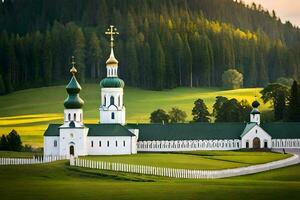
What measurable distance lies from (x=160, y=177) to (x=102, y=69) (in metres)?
107

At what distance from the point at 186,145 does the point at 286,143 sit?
44.3 ft

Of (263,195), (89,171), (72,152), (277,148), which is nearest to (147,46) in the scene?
(277,148)

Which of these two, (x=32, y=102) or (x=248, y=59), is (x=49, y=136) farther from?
(x=248, y=59)

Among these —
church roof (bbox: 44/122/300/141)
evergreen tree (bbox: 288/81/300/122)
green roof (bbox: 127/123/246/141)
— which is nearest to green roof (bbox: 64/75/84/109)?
church roof (bbox: 44/122/300/141)

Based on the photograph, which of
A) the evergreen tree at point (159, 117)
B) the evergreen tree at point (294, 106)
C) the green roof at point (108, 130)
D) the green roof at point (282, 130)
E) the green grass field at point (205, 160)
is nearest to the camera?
the green grass field at point (205, 160)

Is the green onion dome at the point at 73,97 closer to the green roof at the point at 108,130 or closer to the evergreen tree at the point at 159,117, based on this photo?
the green roof at the point at 108,130

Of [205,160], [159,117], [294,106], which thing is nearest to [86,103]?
[159,117]

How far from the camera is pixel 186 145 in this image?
349 feet

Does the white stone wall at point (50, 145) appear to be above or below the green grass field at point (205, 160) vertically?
above

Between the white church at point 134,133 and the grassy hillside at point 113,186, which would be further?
the white church at point 134,133

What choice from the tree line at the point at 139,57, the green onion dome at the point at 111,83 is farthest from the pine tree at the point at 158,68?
the green onion dome at the point at 111,83

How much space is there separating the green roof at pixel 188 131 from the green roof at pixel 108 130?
19.0 feet

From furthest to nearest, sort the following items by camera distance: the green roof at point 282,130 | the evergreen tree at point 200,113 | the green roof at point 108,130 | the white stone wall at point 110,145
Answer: the evergreen tree at point 200,113 < the green roof at point 282,130 < the green roof at point 108,130 < the white stone wall at point 110,145

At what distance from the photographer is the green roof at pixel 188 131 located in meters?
106
